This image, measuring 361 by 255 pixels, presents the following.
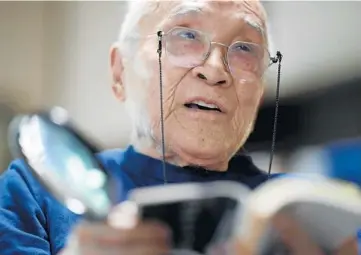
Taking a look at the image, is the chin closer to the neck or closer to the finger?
the neck

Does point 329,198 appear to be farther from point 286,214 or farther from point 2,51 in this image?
point 2,51

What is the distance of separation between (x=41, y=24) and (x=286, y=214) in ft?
1.41

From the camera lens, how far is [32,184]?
29.1 inches

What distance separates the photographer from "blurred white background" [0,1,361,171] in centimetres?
77

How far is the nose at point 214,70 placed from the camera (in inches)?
30.4

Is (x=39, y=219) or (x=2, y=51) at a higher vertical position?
(x=2, y=51)

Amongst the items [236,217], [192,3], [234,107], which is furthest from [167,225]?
[192,3]

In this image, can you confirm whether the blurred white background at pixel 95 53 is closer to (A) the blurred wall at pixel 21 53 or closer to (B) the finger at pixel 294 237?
(A) the blurred wall at pixel 21 53

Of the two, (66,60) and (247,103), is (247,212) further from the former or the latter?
(66,60)

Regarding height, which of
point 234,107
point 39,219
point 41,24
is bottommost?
point 39,219

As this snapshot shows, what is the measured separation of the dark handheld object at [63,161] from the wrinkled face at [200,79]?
3.8 inches

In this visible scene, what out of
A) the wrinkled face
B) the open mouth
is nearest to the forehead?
the wrinkled face

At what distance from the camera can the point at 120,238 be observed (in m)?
0.71

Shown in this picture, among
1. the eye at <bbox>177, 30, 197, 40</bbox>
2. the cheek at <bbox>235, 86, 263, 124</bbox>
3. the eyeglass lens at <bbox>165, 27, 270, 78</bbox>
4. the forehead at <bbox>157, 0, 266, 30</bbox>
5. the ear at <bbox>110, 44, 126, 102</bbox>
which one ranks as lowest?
the cheek at <bbox>235, 86, 263, 124</bbox>
